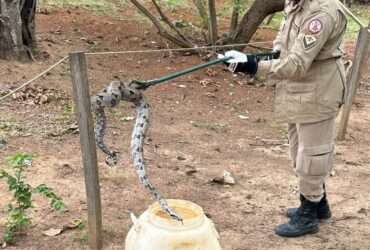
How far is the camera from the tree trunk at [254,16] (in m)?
6.96

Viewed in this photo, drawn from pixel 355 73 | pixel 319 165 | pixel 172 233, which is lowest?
pixel 355 73

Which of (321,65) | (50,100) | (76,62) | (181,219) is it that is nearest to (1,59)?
(50,100)

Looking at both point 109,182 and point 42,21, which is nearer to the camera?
point 109,182

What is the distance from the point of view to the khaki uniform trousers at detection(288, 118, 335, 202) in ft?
10.7

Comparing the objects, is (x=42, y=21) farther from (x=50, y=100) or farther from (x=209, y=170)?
(x=209, y=170)

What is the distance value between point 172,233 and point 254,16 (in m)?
5.19

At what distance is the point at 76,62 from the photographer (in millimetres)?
2799

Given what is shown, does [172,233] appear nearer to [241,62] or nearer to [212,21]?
[241,62]

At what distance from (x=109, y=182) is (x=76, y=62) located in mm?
1313

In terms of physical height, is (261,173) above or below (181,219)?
below

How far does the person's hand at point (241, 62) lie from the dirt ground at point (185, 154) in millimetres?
1021

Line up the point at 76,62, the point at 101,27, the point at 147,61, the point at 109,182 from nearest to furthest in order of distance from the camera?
the point at 76,62 < the point at 109,182 < the point at 147,61 < the point at 101,27

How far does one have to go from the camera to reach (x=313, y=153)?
3.28 metres

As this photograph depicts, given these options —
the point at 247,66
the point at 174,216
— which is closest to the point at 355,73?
the point at 247,66
